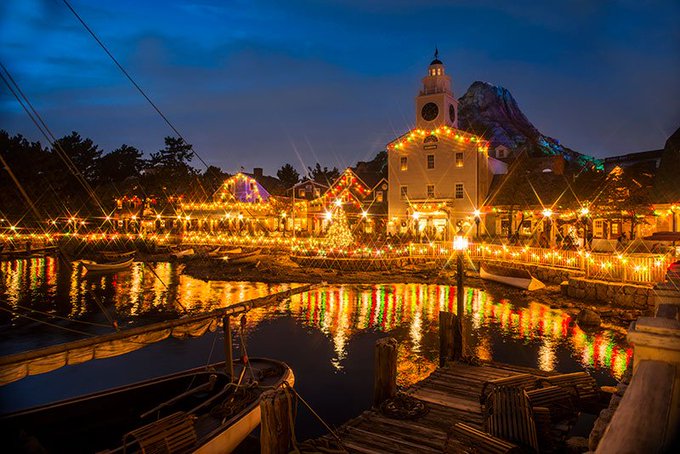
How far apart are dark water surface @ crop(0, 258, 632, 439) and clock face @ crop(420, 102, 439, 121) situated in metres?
21.3

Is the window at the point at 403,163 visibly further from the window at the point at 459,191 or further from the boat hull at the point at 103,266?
the boat hull at the point at 103,266

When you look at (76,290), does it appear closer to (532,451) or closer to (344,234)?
(344,234)

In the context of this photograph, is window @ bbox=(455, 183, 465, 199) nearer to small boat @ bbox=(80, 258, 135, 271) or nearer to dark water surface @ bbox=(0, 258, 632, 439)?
dark water surface @ bbox=(0, 258, 632, 439)

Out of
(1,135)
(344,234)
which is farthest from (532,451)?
(1,135)

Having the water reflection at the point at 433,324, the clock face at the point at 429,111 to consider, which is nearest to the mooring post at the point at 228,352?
the water reflection at the point at 433,324

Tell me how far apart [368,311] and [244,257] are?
862 inches

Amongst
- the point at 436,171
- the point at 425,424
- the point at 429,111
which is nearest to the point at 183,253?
the point at 436,171

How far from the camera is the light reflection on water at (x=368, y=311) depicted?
17391 mm

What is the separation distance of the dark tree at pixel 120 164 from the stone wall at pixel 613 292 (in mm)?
85652

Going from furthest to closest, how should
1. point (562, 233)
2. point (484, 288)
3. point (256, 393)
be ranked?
point (562, 233) < point (484, 288) < point (256, 393)

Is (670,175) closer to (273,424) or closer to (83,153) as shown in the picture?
(273,424)

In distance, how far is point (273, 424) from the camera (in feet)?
23.6

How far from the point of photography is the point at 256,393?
10.4 metres

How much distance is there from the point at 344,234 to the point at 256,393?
1234 inches
